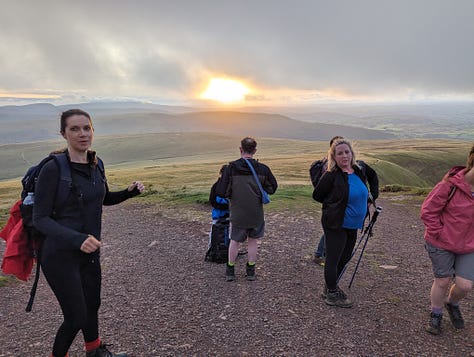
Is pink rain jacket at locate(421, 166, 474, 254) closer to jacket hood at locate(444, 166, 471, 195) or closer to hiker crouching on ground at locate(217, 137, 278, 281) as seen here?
jacket hood at locate(444, 166, 471, 195)

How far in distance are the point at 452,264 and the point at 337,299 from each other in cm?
225

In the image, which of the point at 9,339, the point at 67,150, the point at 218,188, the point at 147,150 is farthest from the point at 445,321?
the point at 147,150

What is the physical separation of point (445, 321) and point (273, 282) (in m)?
3.49

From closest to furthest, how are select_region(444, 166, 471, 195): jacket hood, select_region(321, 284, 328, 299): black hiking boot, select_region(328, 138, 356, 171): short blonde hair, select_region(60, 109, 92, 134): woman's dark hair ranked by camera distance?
1. select_region(60, 109, 92, 134): woman's dark hair
2. select_region(444, 166, 471, 195): jacket hood
3. select_region(328, 138, 356, 171): short blonde hair
4. select_region(321, 284, 328, 299): black hiking boot

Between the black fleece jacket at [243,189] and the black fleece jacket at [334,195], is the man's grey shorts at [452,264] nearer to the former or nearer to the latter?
the black fleece jacket at [334,195]

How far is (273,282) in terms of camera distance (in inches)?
316

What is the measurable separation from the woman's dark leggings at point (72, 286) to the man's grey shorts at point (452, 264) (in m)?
5.22

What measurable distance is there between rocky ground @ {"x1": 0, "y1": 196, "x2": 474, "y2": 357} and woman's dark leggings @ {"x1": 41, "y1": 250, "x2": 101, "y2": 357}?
4.80 feet

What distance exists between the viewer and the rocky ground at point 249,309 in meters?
5.63

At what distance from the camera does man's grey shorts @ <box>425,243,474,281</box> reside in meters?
5.34

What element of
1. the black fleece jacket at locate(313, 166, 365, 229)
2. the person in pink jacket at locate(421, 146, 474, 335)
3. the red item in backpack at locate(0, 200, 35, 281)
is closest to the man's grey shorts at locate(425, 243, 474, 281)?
the person in pink jacket at locate(421, 146, 474, 335)

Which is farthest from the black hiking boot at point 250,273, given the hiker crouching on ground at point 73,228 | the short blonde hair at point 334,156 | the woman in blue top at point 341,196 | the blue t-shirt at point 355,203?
the hiker crouching on ground at point 73,228

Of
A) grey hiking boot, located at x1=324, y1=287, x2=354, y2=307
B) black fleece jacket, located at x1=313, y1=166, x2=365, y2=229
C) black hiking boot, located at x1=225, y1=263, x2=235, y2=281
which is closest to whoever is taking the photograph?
black fleece jacket, located at x1=313, y1=166, x2=365, y2=229

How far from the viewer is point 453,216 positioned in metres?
5.26
